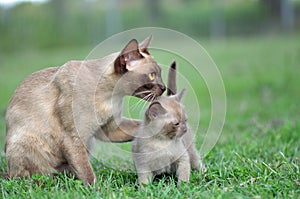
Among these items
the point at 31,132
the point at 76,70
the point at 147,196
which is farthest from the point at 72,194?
the point at 76,70

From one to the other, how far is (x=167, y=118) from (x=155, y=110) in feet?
0.37

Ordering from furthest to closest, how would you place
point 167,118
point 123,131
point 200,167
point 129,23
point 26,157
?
point 129,23 < point 123,131 < point 200,167 < point 26,157 < point 167,118

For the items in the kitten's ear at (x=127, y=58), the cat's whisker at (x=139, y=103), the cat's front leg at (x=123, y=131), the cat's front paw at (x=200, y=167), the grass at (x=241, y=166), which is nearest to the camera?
the grass at (x=241, y=166)

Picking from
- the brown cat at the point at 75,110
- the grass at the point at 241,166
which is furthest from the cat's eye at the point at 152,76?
the grass at the point at 241,166

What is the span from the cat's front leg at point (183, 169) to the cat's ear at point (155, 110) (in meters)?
0.40

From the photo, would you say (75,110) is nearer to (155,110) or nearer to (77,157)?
(77,157)

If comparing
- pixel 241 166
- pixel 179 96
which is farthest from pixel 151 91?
pixel 241 166

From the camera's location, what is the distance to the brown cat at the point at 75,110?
13.5 feet

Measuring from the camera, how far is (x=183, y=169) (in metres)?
4.09

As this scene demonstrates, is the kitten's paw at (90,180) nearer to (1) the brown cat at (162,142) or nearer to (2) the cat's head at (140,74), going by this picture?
(1) the brown cat at (162,142)

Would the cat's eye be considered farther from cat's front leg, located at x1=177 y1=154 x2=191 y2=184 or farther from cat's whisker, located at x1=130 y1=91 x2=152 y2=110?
cat's front leg, located at x1=177 y1=154 x2=191 y2=184

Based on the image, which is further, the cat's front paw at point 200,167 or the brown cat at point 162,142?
the cat's front paw at point 200,167

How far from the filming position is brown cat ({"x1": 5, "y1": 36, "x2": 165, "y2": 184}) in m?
4.13

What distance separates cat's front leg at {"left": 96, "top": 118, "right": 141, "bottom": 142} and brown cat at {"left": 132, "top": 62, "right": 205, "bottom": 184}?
0.31 m
